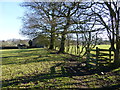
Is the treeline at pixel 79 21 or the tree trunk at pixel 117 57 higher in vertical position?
the treeline at pixel 79 21

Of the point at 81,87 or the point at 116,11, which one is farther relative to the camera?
the point at 116,11

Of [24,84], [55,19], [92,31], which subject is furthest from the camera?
[55,19]

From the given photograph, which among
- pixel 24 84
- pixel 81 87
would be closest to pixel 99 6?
pixel 81 87

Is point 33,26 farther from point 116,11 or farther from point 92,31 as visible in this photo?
point 116,11

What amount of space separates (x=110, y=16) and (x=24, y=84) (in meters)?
6.19

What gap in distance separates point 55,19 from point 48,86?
1172 centimetres

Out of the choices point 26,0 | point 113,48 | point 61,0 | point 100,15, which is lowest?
point 113,48

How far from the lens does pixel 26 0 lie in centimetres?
1852

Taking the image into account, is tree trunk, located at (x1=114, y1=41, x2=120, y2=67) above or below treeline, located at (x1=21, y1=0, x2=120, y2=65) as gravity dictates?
below

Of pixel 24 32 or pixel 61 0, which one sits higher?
pixel 61 0

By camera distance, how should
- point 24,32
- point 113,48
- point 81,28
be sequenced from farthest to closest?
point 24,32 → point 81,28 → point 113,48

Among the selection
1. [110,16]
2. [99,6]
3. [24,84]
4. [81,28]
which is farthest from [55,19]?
[24,84]

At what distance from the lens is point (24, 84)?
4.58 metres

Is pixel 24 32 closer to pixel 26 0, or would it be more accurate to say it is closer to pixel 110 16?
pixel 26 0
